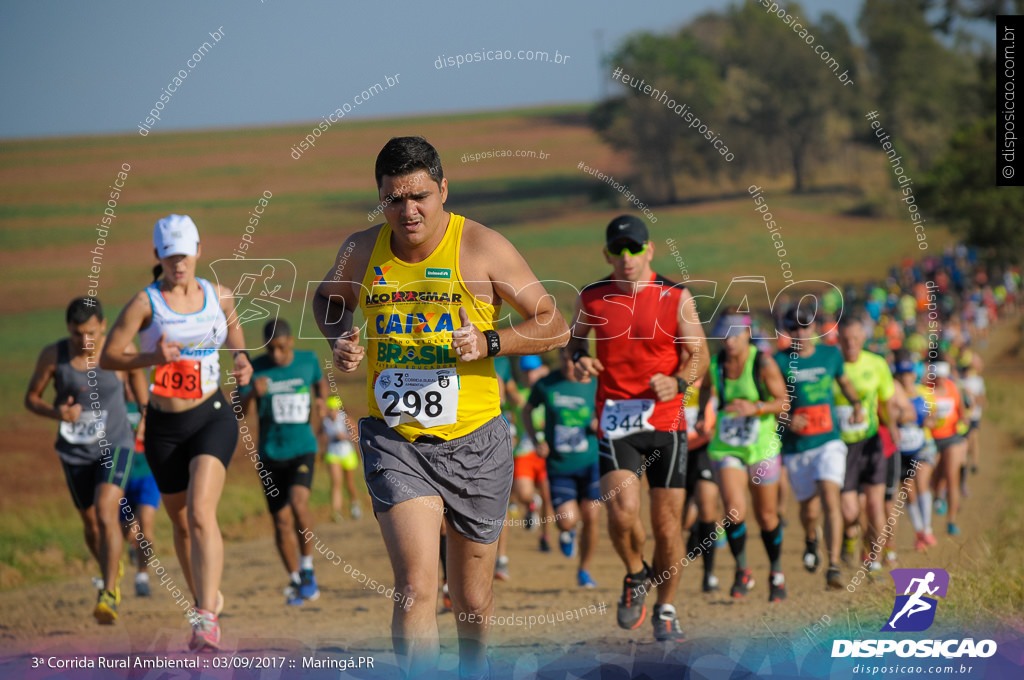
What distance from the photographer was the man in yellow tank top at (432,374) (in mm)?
4355

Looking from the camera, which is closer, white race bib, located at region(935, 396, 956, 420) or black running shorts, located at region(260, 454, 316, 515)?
black running shorts, located at region(260, 454, 316, 515)

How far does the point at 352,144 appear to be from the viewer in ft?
138

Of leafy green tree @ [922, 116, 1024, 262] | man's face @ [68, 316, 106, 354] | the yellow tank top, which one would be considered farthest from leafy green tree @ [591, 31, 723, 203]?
the yellow tank top


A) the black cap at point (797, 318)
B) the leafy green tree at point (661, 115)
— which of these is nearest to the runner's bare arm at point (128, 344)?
the black cap at point (797, 318)

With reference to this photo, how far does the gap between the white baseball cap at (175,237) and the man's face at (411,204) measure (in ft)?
6.66

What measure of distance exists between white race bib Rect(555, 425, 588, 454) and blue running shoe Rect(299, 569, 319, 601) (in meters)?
2.38

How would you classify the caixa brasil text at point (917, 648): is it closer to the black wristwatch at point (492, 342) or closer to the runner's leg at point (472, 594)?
the runner's leg at point (472, 594)

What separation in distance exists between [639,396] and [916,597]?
191 centimetres

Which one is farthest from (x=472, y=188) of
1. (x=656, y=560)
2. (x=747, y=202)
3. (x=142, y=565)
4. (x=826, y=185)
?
(x=656, y=560)

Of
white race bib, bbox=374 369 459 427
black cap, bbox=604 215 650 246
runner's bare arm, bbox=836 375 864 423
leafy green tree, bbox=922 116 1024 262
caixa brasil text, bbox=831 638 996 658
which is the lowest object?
caixa brasil text, bbox=831 638 996 658

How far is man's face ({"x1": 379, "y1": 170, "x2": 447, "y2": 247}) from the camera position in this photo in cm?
436

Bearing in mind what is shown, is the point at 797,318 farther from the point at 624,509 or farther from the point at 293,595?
the point at 293,595

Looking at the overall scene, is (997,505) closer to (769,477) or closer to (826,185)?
(769,477)

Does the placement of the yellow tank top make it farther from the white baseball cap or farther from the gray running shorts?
the white baseball cap
